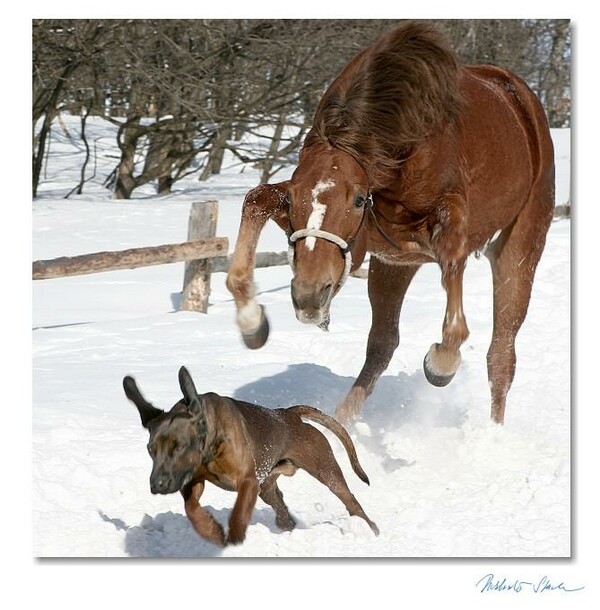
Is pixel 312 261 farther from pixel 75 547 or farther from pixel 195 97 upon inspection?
pixel 195 97

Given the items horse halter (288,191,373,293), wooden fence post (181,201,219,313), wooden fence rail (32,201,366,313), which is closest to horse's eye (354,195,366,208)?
horse halter (288,191,373,293)

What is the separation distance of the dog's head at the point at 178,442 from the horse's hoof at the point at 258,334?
0.74m

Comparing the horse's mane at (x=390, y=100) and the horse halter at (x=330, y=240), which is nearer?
the horse halter at (x=330, y=240)

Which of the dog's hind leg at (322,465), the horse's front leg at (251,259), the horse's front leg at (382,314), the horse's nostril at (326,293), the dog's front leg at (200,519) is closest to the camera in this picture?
the dog's front leg at (200,519)

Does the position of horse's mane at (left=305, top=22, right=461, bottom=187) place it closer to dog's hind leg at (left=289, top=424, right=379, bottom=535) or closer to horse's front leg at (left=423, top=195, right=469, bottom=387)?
horse's front leg at (left=423, top=195, right=469, bottom=387)

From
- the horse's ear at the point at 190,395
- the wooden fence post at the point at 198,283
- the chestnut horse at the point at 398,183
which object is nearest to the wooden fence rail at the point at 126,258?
the wooden fence post at the point at 198,283

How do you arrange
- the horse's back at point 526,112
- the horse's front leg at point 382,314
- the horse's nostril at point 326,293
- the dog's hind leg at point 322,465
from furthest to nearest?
1. the horse's front leg at point 382,314
2. the horse's back at point 526,112
3. the dog's hind leg at point 322,465
4. the horse's nostril at point 326,293

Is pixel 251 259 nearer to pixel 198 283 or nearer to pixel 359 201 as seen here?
pixel 359 201

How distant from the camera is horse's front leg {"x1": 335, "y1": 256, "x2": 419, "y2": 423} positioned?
5.50 meters

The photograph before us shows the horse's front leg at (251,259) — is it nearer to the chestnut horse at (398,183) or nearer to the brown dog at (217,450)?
the chestnut horse at (398,183)

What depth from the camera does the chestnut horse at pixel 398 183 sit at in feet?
12.6

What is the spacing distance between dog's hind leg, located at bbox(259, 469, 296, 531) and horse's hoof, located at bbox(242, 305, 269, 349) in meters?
0.56

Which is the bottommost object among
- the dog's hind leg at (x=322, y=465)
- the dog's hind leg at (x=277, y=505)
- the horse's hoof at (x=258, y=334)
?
the dog's hind leg at (x=277, y=505)

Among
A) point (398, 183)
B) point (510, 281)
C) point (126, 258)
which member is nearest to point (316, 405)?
point (510, 281)
